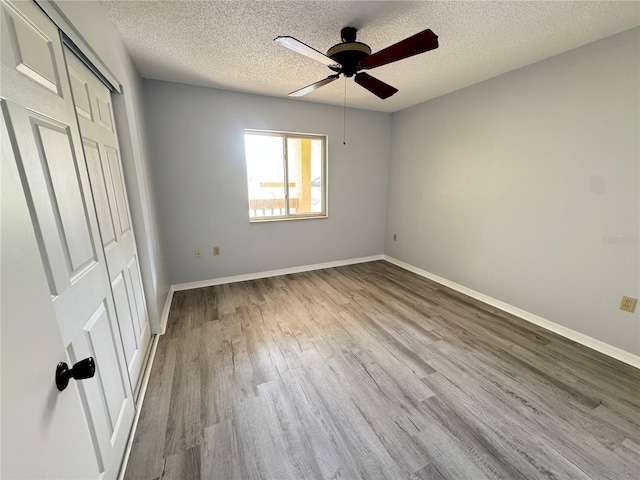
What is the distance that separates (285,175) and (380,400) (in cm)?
284

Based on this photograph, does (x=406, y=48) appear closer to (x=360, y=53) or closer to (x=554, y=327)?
(x=360, y=53)

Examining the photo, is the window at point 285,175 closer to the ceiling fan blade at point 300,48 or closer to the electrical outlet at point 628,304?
the ceiling fan blade at point 300,48

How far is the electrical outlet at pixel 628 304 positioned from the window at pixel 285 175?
3.10m

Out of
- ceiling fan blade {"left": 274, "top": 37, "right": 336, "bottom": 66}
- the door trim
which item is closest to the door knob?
the door trim

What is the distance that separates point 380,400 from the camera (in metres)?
1.62

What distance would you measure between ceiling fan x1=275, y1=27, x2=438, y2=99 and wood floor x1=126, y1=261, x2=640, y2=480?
2075mm

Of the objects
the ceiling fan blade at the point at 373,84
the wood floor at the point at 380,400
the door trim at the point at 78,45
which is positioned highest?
the ceiling fan blade at the point at 373,84

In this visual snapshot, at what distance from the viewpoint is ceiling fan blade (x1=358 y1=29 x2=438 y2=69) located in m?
1.35

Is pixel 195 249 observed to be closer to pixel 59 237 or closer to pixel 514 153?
pixel 59 237

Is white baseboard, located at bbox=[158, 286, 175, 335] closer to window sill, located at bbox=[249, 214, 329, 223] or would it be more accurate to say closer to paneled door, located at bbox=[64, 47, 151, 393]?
paneled door, located at bbox=[64, 47, 151, 393]

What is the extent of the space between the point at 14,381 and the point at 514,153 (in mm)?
3412

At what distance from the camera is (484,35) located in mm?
1872

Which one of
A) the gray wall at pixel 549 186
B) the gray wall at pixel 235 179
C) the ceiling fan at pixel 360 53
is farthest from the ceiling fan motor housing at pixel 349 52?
the gray wall at pixel 549 186

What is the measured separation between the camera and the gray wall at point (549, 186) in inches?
75.6
